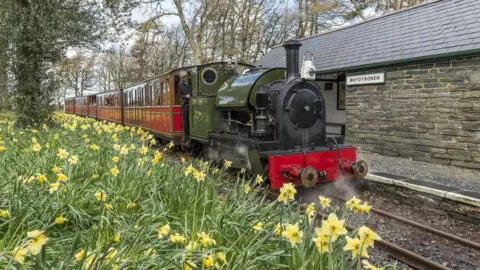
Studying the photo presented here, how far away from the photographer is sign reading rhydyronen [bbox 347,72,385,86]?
32.7ft

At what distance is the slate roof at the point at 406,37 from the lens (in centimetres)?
841

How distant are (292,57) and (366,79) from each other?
5114mm

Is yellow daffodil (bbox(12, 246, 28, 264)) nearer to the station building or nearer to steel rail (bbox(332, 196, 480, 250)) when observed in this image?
steel rail (bbox(332, 196, 480, 250))

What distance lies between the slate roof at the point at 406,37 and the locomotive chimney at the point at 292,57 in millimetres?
4228

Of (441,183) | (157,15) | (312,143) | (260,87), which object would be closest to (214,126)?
(260,87)

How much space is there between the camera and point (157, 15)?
68.3 ft

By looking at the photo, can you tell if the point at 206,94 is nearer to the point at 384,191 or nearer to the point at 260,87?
the point at 260,87

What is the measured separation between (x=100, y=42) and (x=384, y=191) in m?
11.3

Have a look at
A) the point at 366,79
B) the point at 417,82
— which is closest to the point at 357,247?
the point at 417,82

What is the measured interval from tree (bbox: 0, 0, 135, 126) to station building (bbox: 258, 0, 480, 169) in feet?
27.0

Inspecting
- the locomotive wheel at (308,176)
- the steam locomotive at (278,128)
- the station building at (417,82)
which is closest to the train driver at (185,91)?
the steam locomotive at (278,128)

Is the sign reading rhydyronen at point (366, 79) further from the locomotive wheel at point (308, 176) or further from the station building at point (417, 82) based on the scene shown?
the locomotive wheel at point (308, 176)

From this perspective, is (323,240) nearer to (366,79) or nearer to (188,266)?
(188,266)

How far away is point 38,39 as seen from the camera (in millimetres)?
10875
